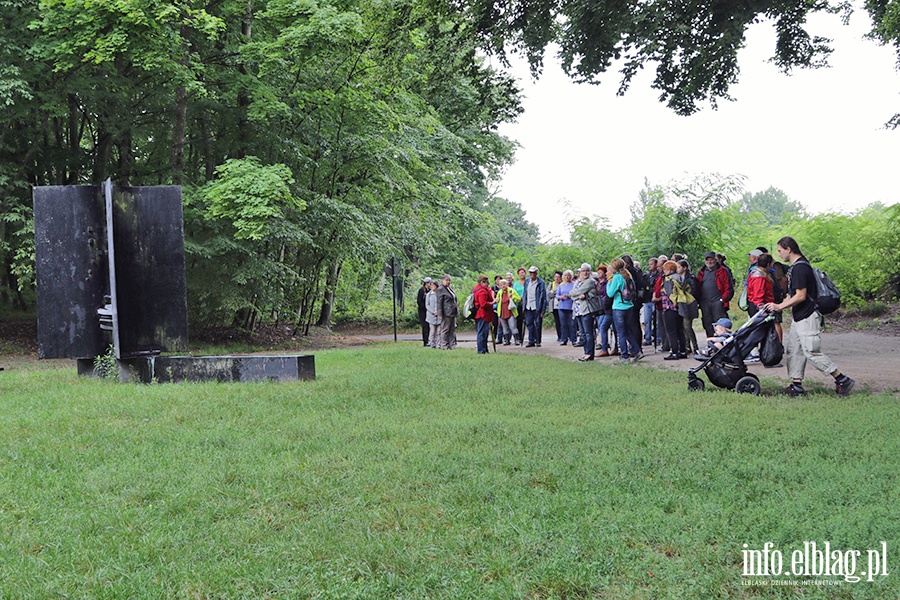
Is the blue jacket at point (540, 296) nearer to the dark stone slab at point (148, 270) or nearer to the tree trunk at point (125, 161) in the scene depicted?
the dark stone slab at point (148, 270)

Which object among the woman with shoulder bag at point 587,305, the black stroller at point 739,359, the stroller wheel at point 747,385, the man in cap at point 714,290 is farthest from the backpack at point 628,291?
the stroller wheel at point 747,385

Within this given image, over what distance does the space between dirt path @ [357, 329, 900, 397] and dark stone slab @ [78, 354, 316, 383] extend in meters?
6.46

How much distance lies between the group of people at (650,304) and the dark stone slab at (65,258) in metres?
8.56

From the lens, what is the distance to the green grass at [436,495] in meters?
3.65

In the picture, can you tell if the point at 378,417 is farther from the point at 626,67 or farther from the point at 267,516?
the point at 626,67

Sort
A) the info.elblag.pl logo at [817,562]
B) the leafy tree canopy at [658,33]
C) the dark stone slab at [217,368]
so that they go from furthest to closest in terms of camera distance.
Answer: the leafy tree canopy at [658,33] → the dark stone slab at [217,368] → the info.elblag.pl logo at [817,562]

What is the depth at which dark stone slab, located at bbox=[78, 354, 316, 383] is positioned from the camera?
36.6 ft

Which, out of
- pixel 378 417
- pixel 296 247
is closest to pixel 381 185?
pixel 296 247

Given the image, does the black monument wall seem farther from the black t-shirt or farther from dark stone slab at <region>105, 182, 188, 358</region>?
the black t-shirt

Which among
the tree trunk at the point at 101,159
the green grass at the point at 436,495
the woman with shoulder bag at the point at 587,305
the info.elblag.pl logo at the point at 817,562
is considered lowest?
the info.elblag.pl logo at the point at 817,562

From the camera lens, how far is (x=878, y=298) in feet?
81.3

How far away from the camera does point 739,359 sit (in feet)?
31.3

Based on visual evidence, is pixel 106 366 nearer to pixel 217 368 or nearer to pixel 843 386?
pixel 217 368

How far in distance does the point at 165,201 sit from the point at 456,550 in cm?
944
